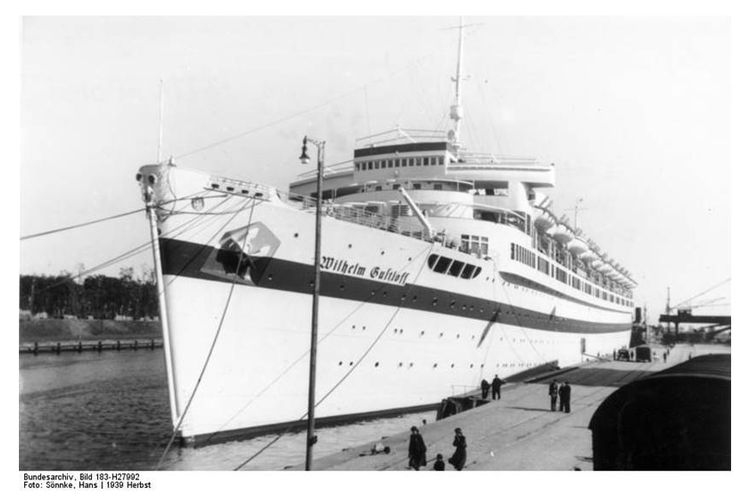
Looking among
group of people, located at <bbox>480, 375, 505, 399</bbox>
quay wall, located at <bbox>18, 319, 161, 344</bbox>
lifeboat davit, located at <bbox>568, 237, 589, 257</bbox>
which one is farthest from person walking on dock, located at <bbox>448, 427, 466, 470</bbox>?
quay wall, located at <bbox>18, 319, 161, 344</bbox>

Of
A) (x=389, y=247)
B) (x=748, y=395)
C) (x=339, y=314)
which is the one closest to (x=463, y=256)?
(x=389, y=247)

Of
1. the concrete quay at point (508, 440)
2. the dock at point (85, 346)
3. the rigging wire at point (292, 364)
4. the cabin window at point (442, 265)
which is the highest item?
the cabin window at point (442, 265)

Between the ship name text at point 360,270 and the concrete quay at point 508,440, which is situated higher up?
the ship name text at point 360,270

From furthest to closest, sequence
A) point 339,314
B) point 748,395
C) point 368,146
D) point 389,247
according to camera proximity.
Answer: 1. point 368,146
2. point 389,247
3. point 339,314
4. point 748,395

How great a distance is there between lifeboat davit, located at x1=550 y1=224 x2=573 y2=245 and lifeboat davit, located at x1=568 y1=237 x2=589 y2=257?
7.51ft

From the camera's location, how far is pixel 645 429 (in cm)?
702

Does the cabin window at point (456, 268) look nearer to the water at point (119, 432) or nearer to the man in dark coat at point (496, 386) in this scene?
the man in dark coat at point (496, 386)

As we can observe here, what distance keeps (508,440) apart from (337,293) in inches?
207

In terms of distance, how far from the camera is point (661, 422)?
22.9 ft

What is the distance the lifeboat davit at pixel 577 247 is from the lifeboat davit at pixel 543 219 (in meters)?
6.32

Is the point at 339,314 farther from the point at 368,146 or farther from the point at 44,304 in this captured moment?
the point at 44,304

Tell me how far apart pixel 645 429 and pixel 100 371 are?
33.6 meters

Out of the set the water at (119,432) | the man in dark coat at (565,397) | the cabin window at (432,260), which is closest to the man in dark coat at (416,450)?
the water at (119,432)

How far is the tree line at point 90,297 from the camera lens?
187 feet
